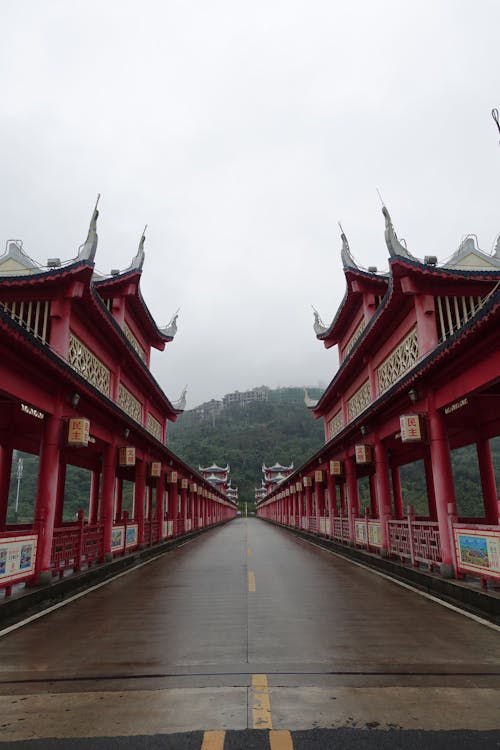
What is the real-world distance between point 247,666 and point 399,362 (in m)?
12.6

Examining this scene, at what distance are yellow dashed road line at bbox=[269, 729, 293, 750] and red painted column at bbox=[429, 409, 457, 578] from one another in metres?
7.42

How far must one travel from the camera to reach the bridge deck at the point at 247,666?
3904 mm

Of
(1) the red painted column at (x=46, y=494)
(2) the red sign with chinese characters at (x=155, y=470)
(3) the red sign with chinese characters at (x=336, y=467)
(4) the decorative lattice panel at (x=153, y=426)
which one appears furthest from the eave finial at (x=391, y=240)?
(4) the decorative lattice panel at (x=153, y=426)

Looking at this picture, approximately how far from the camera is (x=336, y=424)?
27.6 meters

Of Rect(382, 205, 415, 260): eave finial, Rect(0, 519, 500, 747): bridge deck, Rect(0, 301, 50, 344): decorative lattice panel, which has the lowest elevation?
Rect(0, 519, 500, 747): bridge deck

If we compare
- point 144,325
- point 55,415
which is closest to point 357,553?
point 55,415

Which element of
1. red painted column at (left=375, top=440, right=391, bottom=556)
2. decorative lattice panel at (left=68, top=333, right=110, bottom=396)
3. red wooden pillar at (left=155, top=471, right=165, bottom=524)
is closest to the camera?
red painted column at (left=375, top=440, right=391, bottom=556)

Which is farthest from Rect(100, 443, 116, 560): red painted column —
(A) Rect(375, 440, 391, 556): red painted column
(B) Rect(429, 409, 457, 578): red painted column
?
(B) Rect(429, 409, 457, 578): red painted column

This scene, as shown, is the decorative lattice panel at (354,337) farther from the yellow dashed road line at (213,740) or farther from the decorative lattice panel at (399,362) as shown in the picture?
the yellow dashed road line at (213,740)

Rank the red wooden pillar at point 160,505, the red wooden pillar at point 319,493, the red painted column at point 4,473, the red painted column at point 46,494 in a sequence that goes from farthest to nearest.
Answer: the red wooden pillar at point 319,493 < the red wooden pillar at point 160,505 < the red painted column at point 4,473 < the red painted column at point 46,494

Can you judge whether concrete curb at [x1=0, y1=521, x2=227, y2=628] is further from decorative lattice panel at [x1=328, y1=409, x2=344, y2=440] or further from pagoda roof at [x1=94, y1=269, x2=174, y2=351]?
decorative lattice panel at [x1=328, y1=409, x2=344, y2=440]

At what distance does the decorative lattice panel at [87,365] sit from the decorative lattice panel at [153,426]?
7.59m

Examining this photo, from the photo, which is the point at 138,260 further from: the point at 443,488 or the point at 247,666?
the point at 247,666

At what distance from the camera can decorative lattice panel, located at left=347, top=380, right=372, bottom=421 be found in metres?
20.6
